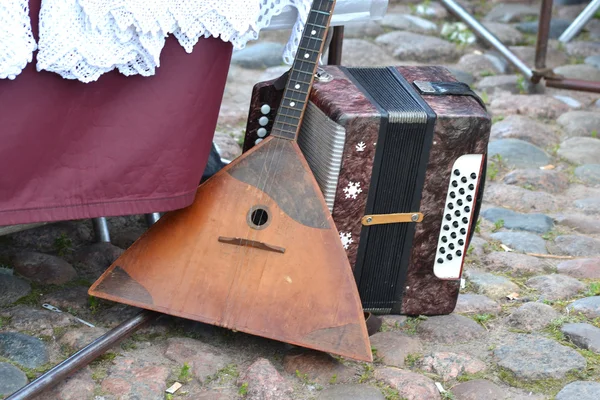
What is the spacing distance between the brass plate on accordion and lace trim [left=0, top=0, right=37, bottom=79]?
1.08 m

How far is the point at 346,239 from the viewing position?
257 cm

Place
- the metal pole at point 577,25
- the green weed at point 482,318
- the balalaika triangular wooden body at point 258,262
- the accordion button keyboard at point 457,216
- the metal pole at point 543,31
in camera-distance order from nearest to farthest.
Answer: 1. the balalaika triangular wooden body at point 258,262
2. the accordion button keyboard at point 457,216
3. the green weed at point 482,318
4. the metal pole at point 543,31
5. the metal pole at point 577,25

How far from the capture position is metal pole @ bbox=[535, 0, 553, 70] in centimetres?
460

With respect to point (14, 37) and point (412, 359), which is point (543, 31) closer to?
point (412, 359)

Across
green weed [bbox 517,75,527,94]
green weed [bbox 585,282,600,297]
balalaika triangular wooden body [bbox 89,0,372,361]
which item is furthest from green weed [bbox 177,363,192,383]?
green weed [bbox 517,75,527,94]

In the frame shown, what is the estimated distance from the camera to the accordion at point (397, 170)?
8.20ft

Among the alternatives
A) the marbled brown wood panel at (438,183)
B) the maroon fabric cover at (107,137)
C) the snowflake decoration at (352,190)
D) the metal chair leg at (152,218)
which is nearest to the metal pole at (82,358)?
the maroon fabric cover at (107,137)

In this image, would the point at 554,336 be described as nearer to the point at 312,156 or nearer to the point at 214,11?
the point at 312,156

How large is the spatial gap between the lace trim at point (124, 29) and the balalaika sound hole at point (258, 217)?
1.55 feet

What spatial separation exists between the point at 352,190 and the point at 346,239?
0.15 meters

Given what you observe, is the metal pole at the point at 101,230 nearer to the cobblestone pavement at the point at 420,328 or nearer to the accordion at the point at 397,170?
the cobblestone pavement at the point at 420,328

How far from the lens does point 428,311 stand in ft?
9.05

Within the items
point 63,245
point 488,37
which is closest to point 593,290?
point 63,245

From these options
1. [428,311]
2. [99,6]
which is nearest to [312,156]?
[428,311]
